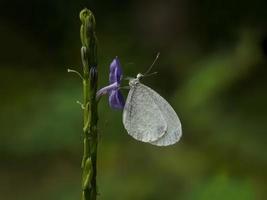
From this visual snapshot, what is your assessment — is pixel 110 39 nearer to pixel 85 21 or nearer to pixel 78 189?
pixel 78 189

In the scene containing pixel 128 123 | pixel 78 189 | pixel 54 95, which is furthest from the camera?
pixel 54 95

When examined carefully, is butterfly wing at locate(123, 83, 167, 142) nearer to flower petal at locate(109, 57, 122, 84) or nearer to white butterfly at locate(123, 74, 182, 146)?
white butterfly at locate(123, 74, 182, 146)

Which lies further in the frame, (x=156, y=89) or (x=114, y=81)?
(x=156, y=89)

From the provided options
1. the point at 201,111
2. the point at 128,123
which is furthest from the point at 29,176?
the point at 128,123

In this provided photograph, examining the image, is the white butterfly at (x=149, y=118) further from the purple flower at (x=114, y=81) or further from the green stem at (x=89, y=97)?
the green stem at (x=89, y=97)

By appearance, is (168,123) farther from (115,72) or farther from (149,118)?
(115,72)

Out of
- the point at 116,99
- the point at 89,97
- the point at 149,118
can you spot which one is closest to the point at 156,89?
the point at 149,118
